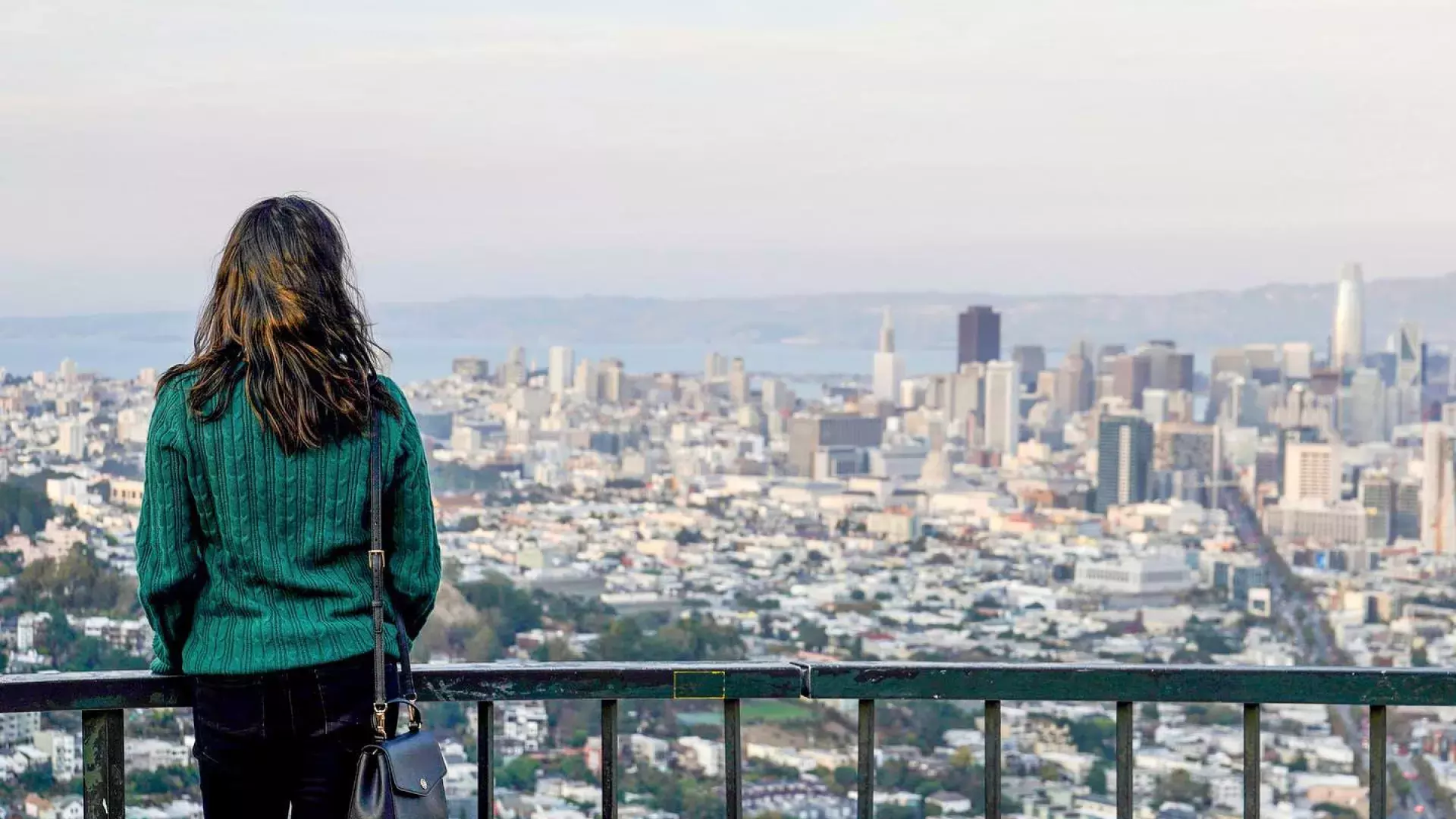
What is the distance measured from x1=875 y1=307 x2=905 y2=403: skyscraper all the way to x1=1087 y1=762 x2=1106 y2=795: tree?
28634 millimetres

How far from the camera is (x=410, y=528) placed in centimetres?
245

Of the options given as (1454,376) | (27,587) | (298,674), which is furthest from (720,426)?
(298,674)

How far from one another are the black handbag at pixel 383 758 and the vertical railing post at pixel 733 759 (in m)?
0.52

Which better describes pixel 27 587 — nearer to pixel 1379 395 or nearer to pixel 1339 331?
pixel 1379 395

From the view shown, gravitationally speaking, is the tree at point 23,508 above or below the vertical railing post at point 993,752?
below

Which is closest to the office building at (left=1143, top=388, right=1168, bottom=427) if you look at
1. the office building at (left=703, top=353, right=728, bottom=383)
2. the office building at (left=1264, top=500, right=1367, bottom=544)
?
the office building at (left=1264, top=500, right=1367, bottom=544)

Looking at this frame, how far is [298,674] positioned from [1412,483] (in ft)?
116

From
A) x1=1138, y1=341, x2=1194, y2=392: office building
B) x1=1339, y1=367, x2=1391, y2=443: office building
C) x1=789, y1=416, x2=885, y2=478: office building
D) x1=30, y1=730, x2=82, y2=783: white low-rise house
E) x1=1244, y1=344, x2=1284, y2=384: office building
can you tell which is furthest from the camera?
x1=1244, y1=344, x2=1284, y2=384: office building

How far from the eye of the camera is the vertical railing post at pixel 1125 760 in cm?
277

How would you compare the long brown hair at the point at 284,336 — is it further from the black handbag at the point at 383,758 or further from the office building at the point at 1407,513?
the office building at the point at 1407,513

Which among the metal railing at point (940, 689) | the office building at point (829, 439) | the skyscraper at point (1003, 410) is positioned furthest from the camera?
the skyscraper at point (1003, 410)

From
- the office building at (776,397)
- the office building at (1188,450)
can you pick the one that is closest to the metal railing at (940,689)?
the office building at (1188,450)

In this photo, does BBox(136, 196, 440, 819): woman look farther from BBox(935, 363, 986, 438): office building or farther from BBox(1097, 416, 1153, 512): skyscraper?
BBox(935, 363, 986, 438): office building

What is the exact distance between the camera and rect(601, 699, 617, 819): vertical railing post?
8.86 ft
